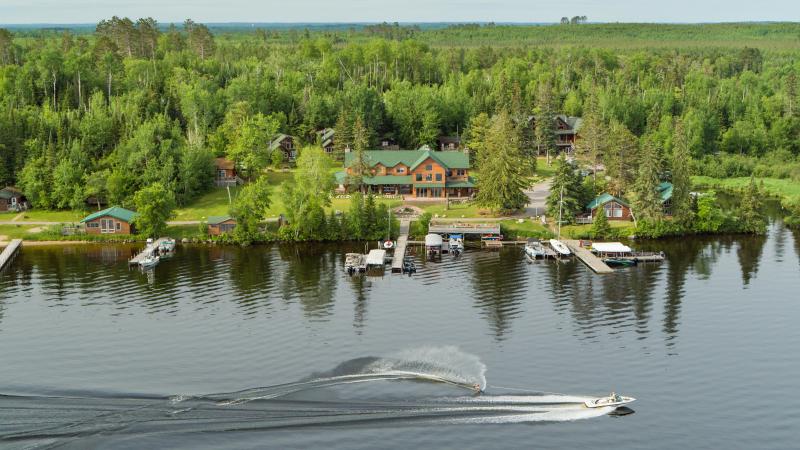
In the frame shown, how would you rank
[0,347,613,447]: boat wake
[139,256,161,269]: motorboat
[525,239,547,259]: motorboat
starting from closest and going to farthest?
[0,347,613,447]: boat wake, [139,256,161,269]: motorboat, [525,239,547,259]: motorboat

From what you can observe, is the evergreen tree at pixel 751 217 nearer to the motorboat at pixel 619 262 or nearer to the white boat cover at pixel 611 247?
the white boat cover at pixel 611 247

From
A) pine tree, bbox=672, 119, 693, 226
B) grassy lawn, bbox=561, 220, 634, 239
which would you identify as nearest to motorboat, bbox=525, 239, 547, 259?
grassy lawn, bbox=561, 220, 634, 239

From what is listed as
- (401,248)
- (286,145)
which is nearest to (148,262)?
(401,248)

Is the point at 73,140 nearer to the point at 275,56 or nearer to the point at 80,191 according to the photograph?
the point at 80,191

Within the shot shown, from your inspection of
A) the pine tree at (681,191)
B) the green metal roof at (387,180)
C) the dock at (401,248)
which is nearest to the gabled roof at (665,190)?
the pine tree at (681,191)

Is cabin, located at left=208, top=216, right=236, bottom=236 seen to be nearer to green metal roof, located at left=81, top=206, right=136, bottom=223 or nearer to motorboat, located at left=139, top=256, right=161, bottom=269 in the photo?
green metal roof, located at left=81, top=206, right=136, bottom=223

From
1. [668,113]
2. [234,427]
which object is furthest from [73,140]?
[668,113]
